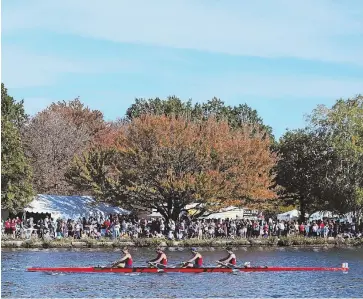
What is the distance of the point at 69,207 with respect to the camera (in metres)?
72.4

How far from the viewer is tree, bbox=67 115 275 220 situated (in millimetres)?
73188

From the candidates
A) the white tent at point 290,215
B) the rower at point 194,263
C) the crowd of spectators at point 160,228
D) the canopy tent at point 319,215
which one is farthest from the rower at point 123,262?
the canopy tent at point 319,215

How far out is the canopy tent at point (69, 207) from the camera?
7075 centimetres

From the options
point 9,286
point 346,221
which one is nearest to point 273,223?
point 346,221

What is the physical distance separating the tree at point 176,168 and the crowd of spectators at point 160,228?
277 centimetres

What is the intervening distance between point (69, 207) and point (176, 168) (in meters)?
9.81

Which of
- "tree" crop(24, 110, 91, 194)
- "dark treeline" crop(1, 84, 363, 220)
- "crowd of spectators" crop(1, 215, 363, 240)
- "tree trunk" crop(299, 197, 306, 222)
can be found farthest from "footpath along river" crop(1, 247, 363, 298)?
"tree" crop(24, 110, 91, 194)

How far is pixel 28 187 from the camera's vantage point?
69.9 meters

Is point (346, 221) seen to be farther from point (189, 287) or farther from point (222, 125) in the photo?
point (189, 287)

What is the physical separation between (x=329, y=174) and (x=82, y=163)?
74.4ft

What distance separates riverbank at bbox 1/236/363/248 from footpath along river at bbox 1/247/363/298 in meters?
3.32

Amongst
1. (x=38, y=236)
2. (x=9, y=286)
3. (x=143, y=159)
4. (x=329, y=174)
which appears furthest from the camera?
(x=329, y=174)

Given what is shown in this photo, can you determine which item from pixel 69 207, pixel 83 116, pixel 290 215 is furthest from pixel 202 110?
pixel 69 207

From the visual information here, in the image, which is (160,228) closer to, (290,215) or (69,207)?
(69,207)
